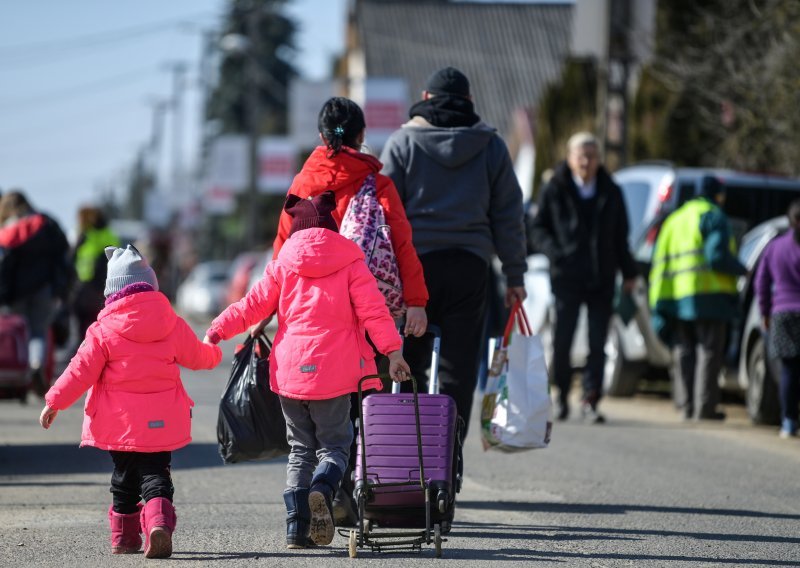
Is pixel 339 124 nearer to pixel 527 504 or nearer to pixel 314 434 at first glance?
pixel 314 434

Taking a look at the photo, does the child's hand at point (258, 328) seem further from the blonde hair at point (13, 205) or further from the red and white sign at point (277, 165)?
the red and white sign at point (277, 165)

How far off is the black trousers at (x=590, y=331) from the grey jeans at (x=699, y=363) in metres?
0.78

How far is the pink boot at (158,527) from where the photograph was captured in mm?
6387

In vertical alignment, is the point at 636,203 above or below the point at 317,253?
below

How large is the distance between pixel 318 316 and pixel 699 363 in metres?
6.87

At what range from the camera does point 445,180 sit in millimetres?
7875

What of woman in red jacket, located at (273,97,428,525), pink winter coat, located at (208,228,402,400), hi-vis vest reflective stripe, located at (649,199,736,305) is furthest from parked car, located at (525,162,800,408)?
pink winter coat, located at (208,228,402,400)

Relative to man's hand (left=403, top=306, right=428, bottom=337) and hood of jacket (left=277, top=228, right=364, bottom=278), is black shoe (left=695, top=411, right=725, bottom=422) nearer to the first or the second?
man's hand (left=403, top=306, right=428, bottom=337)

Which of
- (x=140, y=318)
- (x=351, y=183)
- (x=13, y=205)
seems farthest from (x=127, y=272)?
(x=13, y=205)

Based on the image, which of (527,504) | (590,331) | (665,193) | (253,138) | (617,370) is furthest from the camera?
(253,138)

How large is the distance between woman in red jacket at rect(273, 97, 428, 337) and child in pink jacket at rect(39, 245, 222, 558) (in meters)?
0.72

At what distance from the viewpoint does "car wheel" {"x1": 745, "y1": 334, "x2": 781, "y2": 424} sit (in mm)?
12523

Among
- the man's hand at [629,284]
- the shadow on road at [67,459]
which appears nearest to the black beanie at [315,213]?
the shadow on road at [67,459]

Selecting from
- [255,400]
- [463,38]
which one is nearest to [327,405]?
[255,400]
